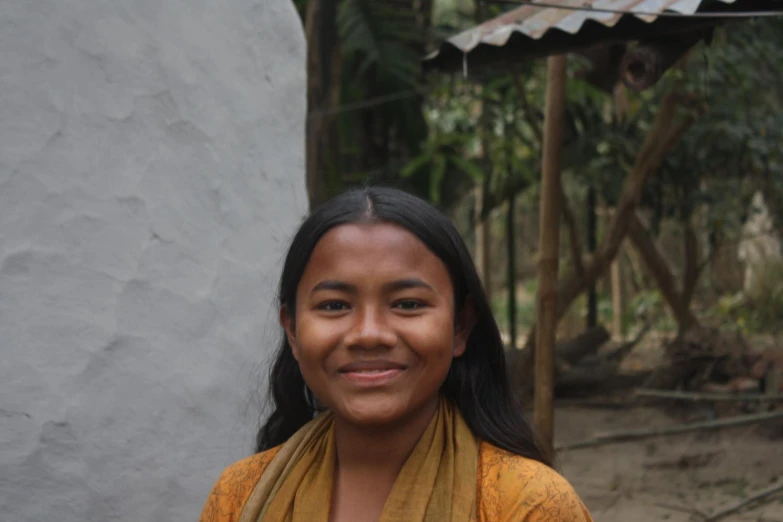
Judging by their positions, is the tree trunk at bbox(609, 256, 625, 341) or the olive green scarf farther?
the tree trunk at bbox(609, 256, 625, 341)

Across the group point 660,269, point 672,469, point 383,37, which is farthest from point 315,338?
point 660,269

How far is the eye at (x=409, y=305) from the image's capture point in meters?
1.61

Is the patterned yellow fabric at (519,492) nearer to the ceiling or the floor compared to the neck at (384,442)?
nearer to the floor

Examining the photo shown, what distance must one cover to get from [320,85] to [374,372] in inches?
216

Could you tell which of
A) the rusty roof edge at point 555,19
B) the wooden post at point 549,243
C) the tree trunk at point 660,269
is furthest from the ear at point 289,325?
the tree trunk at point 660,269

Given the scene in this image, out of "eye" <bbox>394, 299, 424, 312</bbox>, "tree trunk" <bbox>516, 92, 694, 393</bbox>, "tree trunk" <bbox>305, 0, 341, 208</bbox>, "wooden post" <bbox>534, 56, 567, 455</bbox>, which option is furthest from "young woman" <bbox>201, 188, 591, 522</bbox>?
"tree trunk" <bbox>305, 0, 341, 208</bbox>

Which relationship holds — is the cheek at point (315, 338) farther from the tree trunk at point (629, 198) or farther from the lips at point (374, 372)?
the tree trunk at point (629, 198)

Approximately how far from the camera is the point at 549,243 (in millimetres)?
4215

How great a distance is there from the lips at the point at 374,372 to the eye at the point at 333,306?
100mm

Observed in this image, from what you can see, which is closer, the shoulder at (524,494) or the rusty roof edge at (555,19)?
the shoulder at (524,494)

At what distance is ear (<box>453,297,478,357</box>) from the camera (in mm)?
1762

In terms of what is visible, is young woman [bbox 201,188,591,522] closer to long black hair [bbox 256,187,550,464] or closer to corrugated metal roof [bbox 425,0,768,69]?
long black hair [bbox 256,187,550,464]

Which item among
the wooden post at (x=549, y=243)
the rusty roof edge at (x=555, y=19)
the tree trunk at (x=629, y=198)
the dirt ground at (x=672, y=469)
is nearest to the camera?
the rusty roof edge at (x=555, y=19)

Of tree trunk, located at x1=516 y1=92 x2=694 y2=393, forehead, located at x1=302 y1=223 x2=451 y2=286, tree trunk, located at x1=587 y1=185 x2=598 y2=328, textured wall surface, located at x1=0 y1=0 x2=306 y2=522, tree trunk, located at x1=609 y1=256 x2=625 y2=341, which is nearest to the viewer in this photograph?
forehead, located at x1=302 y1=223 x2=451 y2=286
